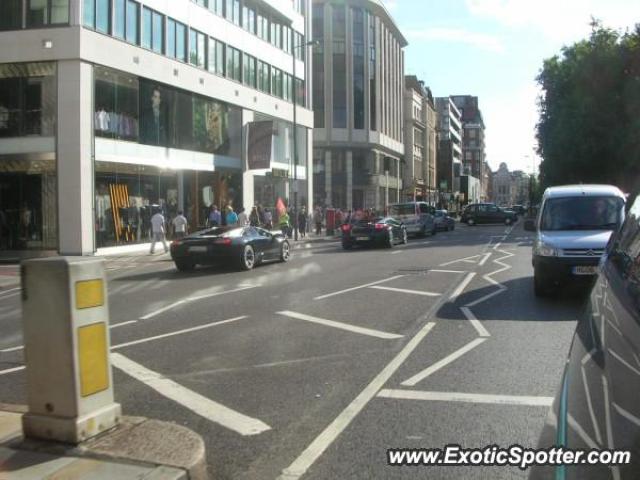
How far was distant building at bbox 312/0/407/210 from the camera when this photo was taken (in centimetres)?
6003

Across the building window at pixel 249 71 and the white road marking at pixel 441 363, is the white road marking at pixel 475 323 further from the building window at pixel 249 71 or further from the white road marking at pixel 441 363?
the building window at pixel 249 71

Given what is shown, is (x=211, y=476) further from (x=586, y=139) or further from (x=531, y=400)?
(x=586, y=139)

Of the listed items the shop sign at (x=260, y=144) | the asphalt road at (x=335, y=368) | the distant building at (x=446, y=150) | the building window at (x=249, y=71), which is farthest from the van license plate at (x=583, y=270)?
the distant building at (x=446, y=150)

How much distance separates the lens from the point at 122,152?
25438 mm

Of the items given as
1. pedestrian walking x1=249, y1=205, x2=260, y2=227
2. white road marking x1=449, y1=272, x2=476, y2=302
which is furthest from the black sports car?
pedestrian walking x1=249, y1=205, x2=260, y2=227

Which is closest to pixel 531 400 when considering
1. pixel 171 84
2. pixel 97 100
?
pixel 97 100

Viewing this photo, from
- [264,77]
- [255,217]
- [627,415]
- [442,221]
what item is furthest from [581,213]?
[442,221]

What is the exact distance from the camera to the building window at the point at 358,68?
A: 60750 millimetres

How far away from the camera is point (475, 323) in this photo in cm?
885

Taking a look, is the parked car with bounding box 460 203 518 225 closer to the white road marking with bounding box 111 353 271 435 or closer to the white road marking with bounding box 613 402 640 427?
the white road marking with bounding box 111 353 271 435

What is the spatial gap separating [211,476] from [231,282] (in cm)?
1079

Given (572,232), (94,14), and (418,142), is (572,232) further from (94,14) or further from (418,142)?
(418,142)

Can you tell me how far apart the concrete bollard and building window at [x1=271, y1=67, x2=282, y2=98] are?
36.4 m

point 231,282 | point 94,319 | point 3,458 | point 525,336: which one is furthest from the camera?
point 231,282
